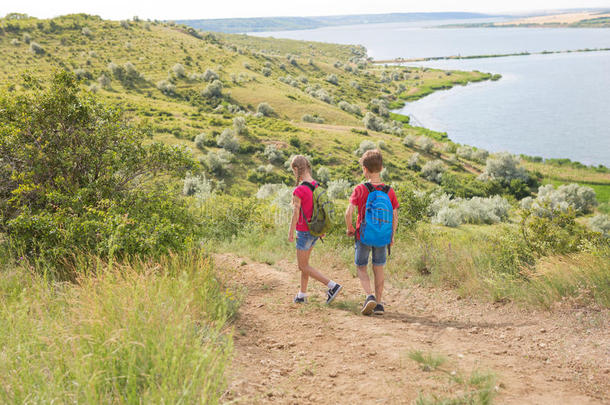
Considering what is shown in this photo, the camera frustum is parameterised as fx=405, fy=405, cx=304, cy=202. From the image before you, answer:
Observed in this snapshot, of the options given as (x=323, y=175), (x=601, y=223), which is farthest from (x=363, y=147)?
(x=601, y=223)

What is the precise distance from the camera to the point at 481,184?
48.2m

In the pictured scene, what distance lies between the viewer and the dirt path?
10.1 feet

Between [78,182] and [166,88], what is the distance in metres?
72.5

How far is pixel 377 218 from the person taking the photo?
187 inches

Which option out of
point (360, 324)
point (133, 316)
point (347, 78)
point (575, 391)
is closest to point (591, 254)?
point (575, 391)

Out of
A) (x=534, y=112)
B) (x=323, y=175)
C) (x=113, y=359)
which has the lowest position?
(x=323, y=175)

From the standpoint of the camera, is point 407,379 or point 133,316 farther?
point 407,379

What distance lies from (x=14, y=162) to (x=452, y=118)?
9505 centimetres

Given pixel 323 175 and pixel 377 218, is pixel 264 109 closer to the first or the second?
pixel 323 175

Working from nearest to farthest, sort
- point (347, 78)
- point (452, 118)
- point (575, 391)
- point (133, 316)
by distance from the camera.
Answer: point (133, 316)
point (575, 391)
point (452, 118)
point (347, 78)

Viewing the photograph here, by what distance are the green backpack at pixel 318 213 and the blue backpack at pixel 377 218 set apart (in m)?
0.50

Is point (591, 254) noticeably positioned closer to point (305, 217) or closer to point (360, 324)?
point (360, 324)

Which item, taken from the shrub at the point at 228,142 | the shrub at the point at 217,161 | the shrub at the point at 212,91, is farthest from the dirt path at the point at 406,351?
the shrub at the point at 212,91

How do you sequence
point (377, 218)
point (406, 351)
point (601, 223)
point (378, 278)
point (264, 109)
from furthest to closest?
point (264, 109), point (601, 223), point (378, 278), point (377, 218), point (406, 351)
